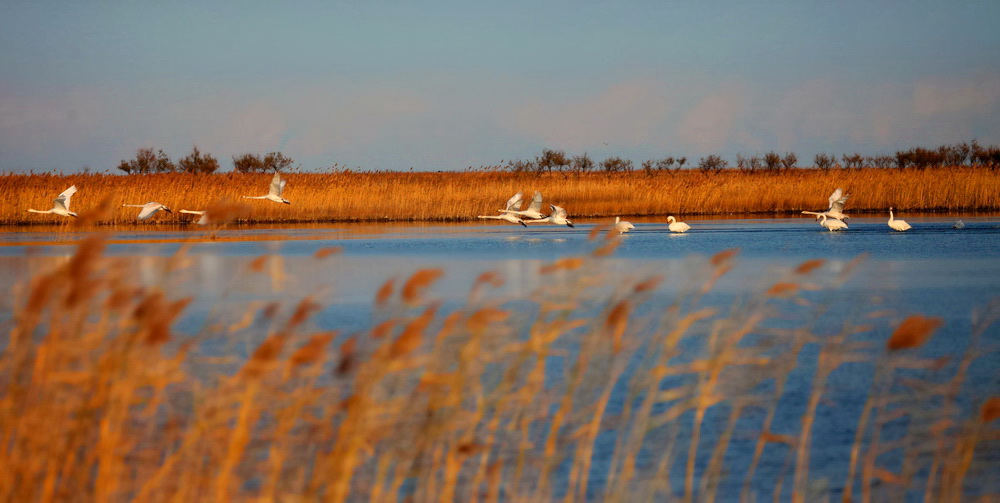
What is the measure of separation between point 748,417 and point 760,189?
2487 cm

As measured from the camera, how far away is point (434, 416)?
3.64m

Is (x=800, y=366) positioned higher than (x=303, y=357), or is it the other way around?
(x=303, y=357)

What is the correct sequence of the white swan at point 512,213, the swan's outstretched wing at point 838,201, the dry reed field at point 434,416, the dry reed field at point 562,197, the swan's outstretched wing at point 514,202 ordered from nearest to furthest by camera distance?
1. the dry reed field at point 434,416
2. the white swan at point 512,213
3. the swan's outstretched wing at point 514,202
4. the swan's outstretched wing at point 838,201
5. the dry reed field at point 562,197

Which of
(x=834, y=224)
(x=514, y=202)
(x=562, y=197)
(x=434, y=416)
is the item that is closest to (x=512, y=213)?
(x=514, y=202)

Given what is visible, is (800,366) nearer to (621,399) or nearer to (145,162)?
(621,399)

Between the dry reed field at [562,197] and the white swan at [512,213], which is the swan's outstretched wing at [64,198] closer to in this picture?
the dry reed field at [562,197]

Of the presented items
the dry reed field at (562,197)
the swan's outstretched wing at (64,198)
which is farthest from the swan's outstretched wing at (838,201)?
the swan's outstretched wing at (64,198)

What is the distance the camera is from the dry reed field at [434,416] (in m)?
3.46

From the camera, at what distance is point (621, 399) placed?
19.1 ft

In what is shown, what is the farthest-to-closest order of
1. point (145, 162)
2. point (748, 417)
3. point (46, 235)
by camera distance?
point (145, 162)
point (46, 235)
point (748, 417)

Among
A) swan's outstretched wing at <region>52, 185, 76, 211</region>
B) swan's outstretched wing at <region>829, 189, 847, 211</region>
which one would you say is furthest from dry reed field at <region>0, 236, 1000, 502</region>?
swan's outstretched wing at <region>829, 189, 847, 211</region>

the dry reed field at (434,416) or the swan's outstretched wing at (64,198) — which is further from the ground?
the swan's outstretched wing at (64,198)

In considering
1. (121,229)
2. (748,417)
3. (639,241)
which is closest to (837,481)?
(748,417)

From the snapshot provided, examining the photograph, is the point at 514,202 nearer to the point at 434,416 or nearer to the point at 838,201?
the point at 838,201
